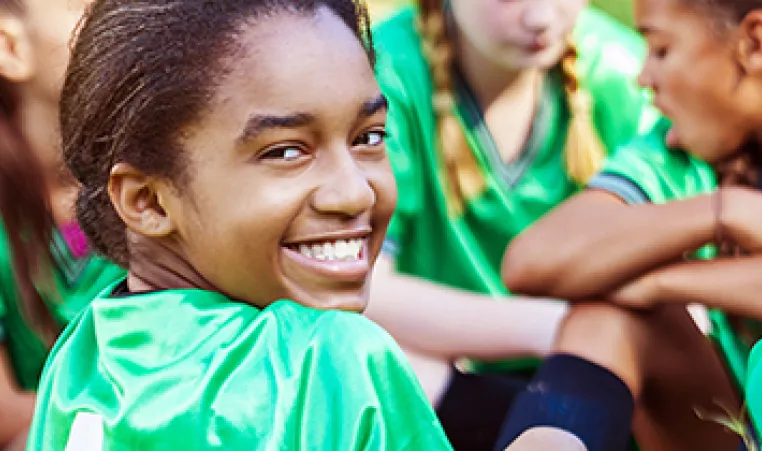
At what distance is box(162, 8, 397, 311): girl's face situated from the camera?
3.26 feet

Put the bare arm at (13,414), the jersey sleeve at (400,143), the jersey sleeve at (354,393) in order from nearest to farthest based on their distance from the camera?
the jersey sleeve at (354,393) < the bare arm at (13,414) < the jersey sleeve at (400,143)

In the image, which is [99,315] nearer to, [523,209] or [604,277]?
[604,277]

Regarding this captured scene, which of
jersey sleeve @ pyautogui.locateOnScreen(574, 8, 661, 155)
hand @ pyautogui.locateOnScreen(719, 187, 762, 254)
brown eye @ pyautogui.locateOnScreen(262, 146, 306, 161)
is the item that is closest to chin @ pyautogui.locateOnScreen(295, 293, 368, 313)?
brown eye @ pyautogui.locateOnScreen(262, 146, 306, 161)

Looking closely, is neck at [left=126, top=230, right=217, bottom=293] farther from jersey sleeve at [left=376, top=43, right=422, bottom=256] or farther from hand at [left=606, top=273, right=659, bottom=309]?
jersey sleeve at [left=376, top=43, right=422, bottom=256]

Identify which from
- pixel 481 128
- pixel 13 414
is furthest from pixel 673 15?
pixel 13 414

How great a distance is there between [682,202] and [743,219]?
0.28 feet

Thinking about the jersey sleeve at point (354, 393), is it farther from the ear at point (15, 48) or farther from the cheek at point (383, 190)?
the ear at point (15, 48)

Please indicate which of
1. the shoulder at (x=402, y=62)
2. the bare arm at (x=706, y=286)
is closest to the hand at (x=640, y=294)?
the bare arm at (x=706, y=286)

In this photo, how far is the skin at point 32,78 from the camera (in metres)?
1.77

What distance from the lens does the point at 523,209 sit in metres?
1.98

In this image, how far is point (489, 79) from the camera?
1.99 meters

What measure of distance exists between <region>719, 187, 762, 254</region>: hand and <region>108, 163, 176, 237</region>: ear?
0.83 meters

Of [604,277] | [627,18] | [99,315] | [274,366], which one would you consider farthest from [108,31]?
[627,18]

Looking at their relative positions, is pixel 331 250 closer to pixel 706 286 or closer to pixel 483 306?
pixel 706 286
